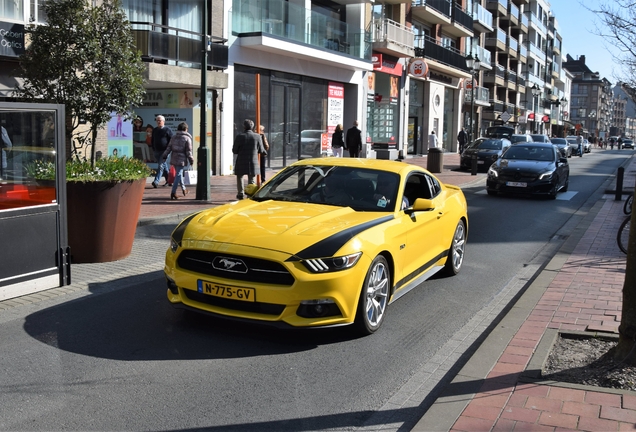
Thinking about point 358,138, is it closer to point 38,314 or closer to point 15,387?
point 38,314

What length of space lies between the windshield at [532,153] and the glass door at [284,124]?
8218 mm

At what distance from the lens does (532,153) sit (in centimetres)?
1950

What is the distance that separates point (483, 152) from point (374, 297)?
922 inches

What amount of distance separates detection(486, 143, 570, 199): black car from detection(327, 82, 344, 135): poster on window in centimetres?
1093

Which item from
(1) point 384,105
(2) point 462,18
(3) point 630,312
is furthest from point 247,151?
(2) point 462,18

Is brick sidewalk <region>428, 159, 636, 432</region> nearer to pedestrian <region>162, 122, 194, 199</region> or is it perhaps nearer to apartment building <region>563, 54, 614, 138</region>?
pedestrian <region>162, 122, 194, 199</region>

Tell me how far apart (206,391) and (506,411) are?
6.31 feet

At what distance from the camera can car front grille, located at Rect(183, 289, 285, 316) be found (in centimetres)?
524

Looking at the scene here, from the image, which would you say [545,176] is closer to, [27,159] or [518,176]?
[518,176]

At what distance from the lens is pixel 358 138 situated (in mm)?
22375

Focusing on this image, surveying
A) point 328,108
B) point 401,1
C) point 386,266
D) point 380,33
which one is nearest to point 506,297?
point 386,266

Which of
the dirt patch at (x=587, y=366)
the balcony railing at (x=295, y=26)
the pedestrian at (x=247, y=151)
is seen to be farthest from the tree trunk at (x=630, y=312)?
the balcony railing at (x=295, y=26)

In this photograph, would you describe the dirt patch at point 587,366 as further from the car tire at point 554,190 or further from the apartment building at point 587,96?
the apartment building at point 587,96

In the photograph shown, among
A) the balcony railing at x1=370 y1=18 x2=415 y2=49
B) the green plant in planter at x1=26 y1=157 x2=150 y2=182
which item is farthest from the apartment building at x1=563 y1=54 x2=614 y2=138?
the green plant in planter at x1=26 y1=157 x2=150 y2=182
